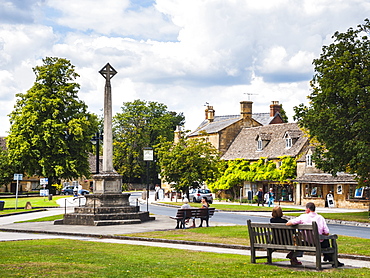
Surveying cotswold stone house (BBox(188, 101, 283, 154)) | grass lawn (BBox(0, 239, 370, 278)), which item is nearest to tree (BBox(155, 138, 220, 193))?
cotswold stone house (BBox(188, 101, 283, 154))

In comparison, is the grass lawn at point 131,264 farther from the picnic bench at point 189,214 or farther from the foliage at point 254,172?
the foliage at point 254,172

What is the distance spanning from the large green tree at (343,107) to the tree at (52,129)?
3585cm

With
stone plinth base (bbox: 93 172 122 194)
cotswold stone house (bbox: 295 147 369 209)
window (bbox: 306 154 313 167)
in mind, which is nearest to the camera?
stone plinth base (bbox: 93 172 122 194)

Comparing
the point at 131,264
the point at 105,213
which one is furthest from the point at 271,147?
the point at 131,264

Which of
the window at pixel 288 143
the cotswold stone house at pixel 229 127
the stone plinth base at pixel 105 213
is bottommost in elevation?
the stone plinth base at pixel 105 213

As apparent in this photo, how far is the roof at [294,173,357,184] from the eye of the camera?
52.3 metres

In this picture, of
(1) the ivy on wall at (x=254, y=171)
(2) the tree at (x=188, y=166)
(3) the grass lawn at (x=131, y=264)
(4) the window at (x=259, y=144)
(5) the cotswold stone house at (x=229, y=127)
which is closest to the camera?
(3) the grass lawn at (x=131, y=264)

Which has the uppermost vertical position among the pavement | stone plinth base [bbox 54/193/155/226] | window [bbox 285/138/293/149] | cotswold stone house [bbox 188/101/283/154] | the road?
cotswold stone house [bbox 188/101/283/154]

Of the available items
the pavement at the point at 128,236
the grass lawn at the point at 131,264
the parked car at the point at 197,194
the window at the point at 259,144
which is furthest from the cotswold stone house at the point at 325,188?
the grass lawn at the point at 131,264

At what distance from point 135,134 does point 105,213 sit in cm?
7392

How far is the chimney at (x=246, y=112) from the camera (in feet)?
253

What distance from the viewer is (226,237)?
20953 mm

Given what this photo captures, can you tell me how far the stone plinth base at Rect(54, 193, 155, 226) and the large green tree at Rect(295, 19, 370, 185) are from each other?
13.3m

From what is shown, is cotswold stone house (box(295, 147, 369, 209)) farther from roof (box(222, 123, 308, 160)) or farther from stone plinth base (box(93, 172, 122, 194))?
stone plinth base (box(93, 172, 122, 194))
